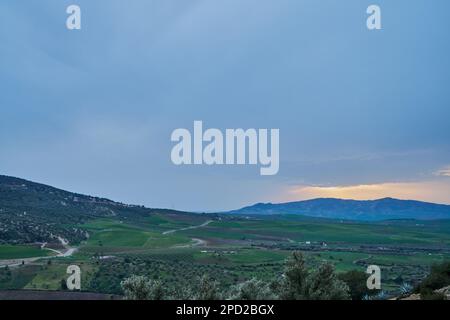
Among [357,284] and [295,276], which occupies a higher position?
[295,276]

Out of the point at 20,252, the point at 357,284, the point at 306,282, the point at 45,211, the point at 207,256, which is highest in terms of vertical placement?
the point at 45,211

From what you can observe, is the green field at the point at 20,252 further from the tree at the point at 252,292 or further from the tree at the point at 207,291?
the tree at the point at 252,292

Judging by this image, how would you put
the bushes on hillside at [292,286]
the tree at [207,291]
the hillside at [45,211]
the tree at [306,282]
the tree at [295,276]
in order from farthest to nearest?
1. the hillside at [45,211]
2. the tree at [295,276]
3. the tree at [306,282]
4. the bushes on hillside at [292,286]
5. the tree at [207,291]

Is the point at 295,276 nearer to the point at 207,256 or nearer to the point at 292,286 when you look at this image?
the point at 292,286

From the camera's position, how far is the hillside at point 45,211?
90.6 m

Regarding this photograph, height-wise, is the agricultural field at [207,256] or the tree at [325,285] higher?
the tree at [325,285]

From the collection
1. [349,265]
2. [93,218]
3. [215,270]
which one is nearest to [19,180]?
[93,218]

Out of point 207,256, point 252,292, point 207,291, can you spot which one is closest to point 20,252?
point 207,256

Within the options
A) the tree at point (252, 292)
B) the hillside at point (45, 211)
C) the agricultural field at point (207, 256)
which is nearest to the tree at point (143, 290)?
the agricultural field at point (207, 256)

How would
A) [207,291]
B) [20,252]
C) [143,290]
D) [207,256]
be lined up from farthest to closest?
[207,256] → [20,252] → [143,290] → [207,291]

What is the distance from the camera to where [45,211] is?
11350 cm

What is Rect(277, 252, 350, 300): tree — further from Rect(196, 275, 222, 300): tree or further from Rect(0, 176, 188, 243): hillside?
Rect(0, 176, 188, 243): hillside

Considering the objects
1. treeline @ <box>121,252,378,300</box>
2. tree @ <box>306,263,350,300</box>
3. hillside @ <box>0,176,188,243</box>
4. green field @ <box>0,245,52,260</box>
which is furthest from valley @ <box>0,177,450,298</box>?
tree @ <box>306,263,350,300</box>

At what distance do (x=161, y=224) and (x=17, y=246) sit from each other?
231 ft
